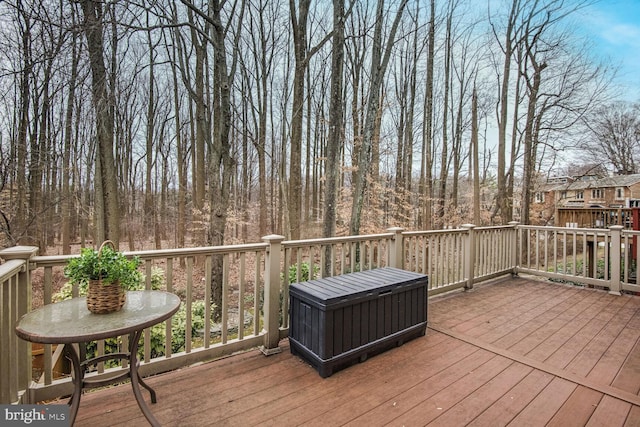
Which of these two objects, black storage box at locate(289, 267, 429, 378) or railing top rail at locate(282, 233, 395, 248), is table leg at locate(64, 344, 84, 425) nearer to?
black storage box at locate(289, 267, 429, 378)

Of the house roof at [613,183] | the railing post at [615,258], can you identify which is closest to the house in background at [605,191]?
the house roof at [613,183]

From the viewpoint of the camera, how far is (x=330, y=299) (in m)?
2.26

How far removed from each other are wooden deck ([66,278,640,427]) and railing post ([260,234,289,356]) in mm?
116

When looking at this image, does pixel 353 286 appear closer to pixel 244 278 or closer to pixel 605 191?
pixel 244 278

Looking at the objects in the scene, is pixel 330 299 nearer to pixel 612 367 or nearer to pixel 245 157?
pixel 612 367

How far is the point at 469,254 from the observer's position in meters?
4.56

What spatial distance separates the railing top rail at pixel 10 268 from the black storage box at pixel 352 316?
1728 millimetres

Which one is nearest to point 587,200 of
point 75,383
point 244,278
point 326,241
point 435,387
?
point 326,241

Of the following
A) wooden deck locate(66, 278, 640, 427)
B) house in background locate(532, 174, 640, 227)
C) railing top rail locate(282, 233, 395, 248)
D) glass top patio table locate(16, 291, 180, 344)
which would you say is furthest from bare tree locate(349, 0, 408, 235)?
house in background locate(532, 174, 640, 227)

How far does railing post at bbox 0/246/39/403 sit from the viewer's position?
5.58 ft

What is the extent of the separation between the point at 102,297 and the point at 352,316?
1646 millimetres

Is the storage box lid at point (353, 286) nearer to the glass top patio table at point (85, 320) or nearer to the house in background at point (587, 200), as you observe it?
the glass top patio table at point (85, 320)

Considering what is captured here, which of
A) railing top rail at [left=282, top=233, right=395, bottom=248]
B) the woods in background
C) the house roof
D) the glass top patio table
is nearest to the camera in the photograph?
the glass top patio table

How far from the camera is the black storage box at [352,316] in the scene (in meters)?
2.30
